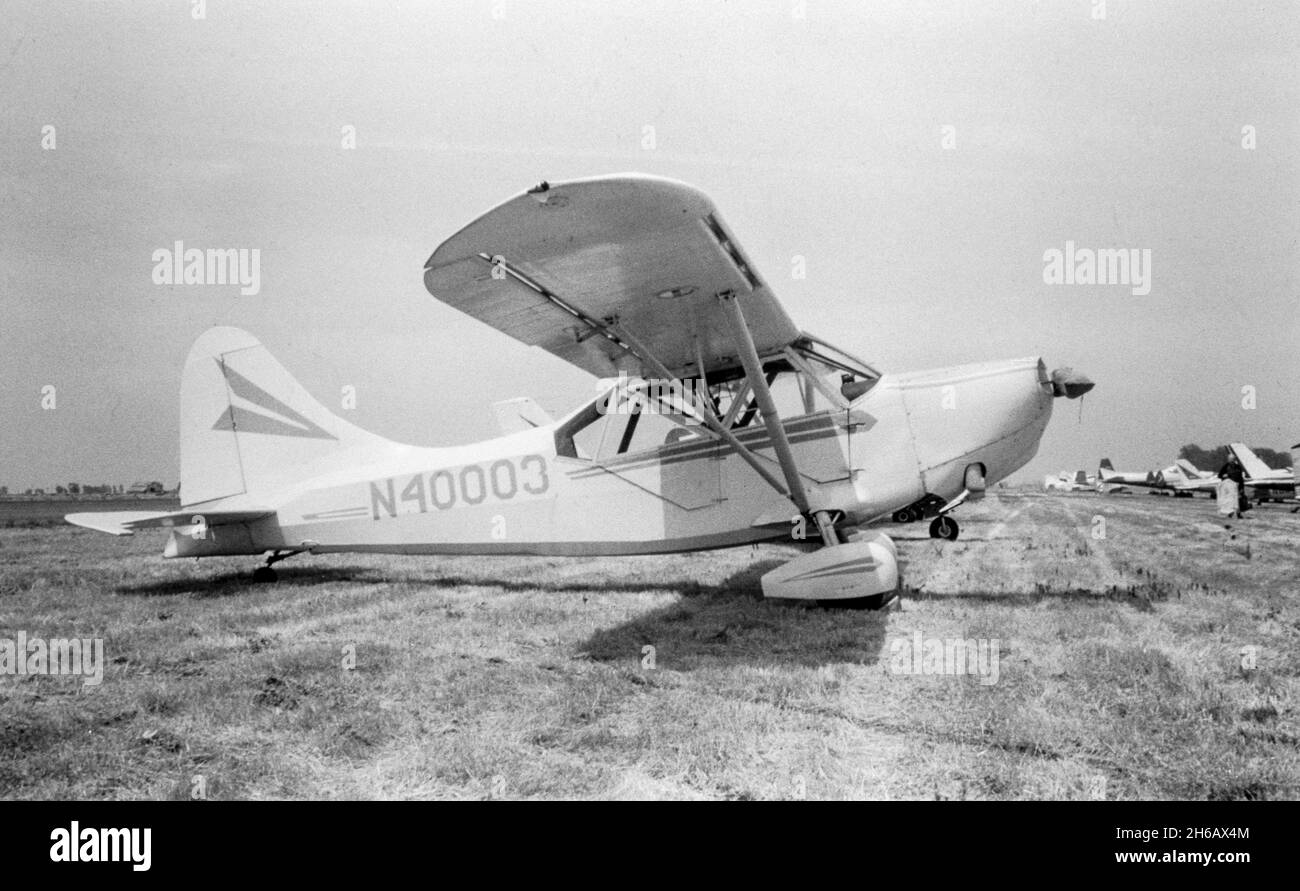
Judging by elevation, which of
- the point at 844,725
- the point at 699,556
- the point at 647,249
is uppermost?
the point at 647,249

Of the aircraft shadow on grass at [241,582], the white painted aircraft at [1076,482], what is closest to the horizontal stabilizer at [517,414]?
the aircraft shadow on grass at [241,582]

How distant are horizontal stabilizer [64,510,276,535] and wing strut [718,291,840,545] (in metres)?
5.39

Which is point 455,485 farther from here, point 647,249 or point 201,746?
→ point 201,746

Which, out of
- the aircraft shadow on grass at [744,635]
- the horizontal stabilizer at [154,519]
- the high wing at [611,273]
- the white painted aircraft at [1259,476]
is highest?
the high wing at [611,273]

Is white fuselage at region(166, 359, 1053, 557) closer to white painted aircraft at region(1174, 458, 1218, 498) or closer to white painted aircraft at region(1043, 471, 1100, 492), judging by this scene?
white painted aircraft at region(1174, 458, 1218, 498)

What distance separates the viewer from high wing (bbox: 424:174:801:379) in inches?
148

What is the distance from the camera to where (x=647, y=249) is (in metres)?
4.43

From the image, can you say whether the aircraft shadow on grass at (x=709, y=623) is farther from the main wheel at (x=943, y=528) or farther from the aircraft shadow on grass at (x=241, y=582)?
the main wheel at (x=943, y=528)

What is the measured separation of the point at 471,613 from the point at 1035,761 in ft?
14.0

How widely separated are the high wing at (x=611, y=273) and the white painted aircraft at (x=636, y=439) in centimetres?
2

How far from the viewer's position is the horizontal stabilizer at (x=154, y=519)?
255 inches

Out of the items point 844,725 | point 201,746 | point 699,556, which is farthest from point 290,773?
point 699,556

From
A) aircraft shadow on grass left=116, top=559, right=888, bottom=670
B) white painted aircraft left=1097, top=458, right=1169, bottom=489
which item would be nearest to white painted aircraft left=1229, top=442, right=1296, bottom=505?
white painted aircraft left=1097, top=458, right=1169, bottom=489

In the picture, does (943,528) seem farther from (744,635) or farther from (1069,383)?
(744,635)
